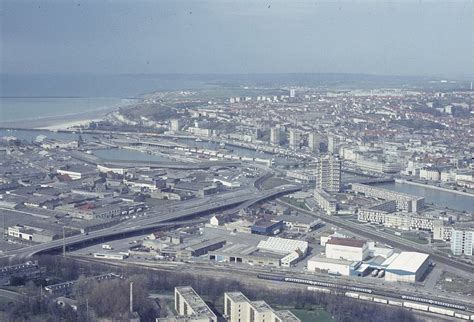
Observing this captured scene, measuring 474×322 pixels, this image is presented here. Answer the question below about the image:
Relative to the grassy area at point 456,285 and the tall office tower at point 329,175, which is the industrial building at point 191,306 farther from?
the tall office tower at point 329,175

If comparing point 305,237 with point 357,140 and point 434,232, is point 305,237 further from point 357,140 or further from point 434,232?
point 357,140

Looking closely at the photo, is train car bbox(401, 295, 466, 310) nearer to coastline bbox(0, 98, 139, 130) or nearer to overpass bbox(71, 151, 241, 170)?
overpass bbox(71, 151, 241, 170)

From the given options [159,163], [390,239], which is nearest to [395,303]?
[390,239]

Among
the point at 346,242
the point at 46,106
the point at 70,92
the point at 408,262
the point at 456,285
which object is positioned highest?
the point at 70,92

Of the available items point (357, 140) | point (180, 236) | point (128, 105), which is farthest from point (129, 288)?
point (128, 105)

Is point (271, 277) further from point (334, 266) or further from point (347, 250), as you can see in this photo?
point (347, 250)

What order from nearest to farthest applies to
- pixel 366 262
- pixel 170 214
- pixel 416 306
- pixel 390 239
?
pixel 416 306, pixel 366 262, pixel 390 239, pixel 170 214
